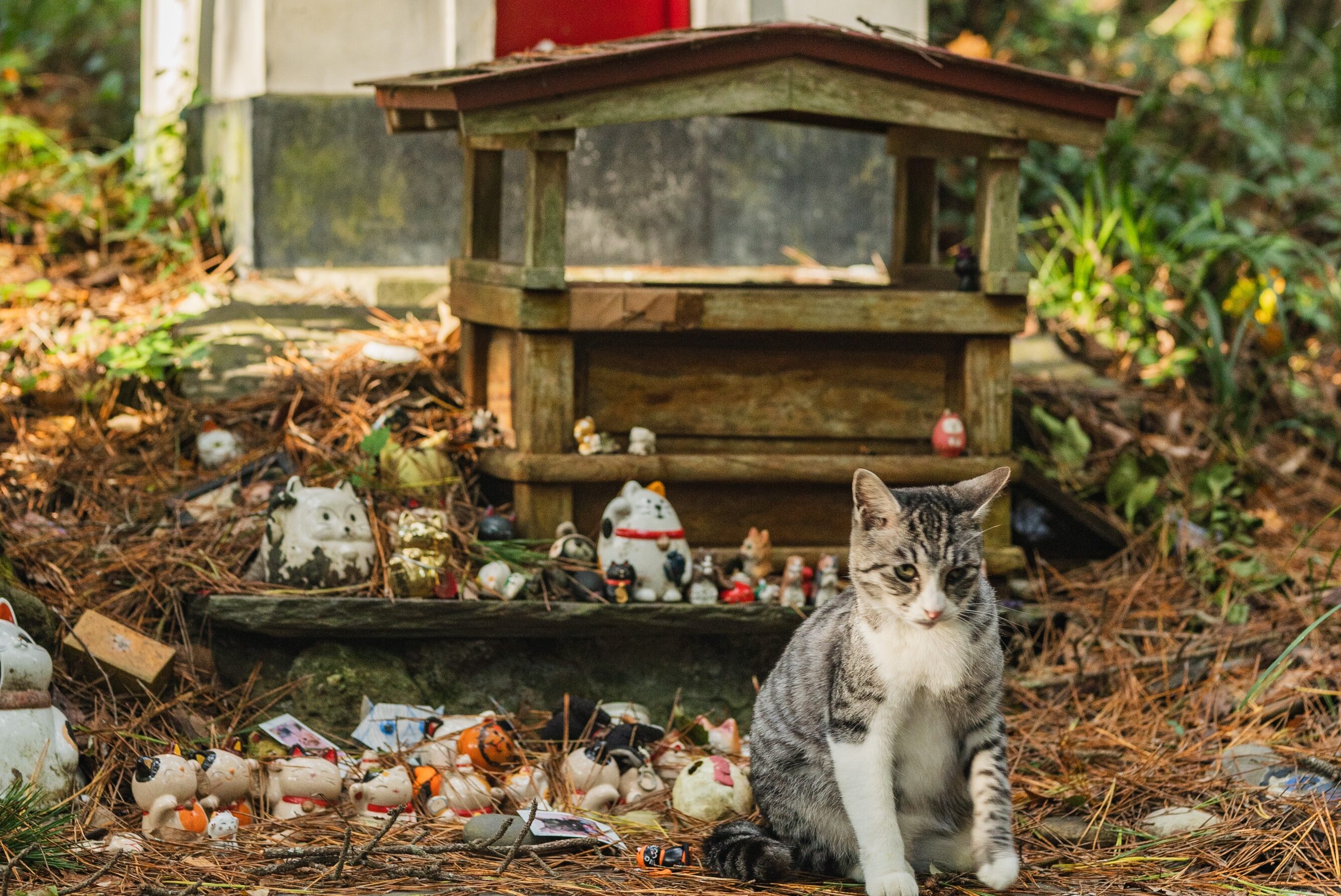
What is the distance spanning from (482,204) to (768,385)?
3.94ft

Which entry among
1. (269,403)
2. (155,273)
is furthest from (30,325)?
(269,403)

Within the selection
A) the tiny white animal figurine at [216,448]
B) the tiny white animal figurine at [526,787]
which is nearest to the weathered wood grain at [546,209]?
the tiny white animal figurine at [216,448]

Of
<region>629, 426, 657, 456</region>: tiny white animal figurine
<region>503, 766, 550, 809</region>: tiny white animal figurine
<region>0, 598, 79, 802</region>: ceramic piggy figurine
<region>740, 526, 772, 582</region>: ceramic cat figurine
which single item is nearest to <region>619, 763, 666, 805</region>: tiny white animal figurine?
<region>503, 766, 550, 809</region>: tiny white animal figurine

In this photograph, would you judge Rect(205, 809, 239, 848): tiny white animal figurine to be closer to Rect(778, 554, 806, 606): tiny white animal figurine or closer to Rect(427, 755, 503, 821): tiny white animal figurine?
Rect(427, 755, 503, 821): tiny white animal figurine

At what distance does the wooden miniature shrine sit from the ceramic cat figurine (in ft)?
0.69

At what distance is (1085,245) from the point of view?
6.63 m

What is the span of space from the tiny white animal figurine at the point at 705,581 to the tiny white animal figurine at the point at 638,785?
0.62 metres

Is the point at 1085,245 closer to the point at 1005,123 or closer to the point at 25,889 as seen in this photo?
the point at 1005,123

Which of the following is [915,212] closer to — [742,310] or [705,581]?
[742,310]

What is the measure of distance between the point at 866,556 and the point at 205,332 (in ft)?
10.1

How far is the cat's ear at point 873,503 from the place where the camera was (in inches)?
113

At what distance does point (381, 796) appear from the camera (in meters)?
3.27

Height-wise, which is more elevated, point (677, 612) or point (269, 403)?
point (269, 403)

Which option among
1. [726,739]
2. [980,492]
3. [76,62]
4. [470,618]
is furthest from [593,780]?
[76,62]
